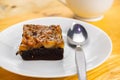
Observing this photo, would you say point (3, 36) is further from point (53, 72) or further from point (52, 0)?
point (52, 0)

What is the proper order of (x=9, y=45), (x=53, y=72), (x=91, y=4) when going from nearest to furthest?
(x=53, y=72)
(x=9, y=45)
(x=91, y=4)

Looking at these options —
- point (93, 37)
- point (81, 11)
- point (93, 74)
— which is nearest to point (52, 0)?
point (81, 11)

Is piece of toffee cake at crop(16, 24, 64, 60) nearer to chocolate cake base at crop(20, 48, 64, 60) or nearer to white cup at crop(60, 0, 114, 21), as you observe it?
chocolate cake base at crop(20, 48, 64, 60)

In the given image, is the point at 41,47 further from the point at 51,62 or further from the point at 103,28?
the point at 103,28

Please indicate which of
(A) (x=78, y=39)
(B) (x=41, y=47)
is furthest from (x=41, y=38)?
(A) (x=78, y=39)

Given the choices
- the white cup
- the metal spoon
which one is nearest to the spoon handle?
the metal spoon

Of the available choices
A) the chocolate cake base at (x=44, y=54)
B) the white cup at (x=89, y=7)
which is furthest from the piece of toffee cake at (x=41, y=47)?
the white cup at (x=89, y=7)
